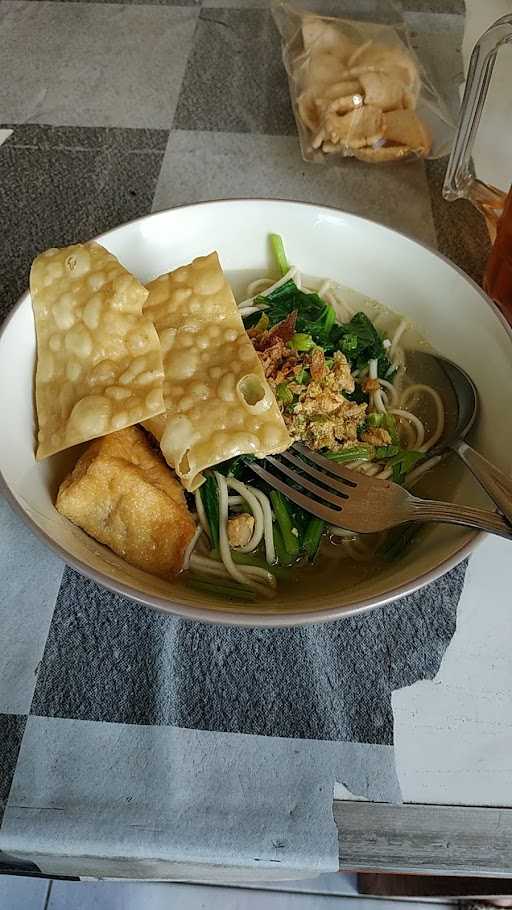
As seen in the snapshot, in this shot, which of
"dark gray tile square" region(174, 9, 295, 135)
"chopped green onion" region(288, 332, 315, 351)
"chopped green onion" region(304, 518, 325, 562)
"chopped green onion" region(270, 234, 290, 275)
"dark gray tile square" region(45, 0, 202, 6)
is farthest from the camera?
"dark gray tile square" region(45, 0, 202, 6)

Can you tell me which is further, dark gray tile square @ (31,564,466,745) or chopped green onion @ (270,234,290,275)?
chopped green onion @ (270,234,290,275)

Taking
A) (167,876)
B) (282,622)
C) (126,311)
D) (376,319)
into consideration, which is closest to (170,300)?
(126,311)

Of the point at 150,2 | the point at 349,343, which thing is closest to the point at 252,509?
the point at 349,343

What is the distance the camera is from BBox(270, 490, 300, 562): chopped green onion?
3.62ft

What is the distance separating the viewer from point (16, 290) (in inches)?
56.8

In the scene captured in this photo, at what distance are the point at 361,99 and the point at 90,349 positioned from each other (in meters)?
1.09

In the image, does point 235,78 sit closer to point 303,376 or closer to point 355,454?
point 303,376

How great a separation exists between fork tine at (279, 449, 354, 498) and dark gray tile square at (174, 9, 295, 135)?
1.13m

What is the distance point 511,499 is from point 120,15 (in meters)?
2.11

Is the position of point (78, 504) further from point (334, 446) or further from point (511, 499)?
point (511, 499)

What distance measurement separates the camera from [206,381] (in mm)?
1068

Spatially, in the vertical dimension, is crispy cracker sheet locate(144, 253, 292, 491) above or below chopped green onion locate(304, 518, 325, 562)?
above

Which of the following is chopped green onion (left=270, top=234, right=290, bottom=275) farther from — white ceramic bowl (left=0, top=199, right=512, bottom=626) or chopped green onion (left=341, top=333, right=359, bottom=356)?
chopped green onion (left=341, top=333, right=359, bottom=356)

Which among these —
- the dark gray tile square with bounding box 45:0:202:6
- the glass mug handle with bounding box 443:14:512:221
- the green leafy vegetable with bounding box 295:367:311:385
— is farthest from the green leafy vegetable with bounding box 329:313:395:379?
the dark gray tile square with bounding box 45:0:202:6
